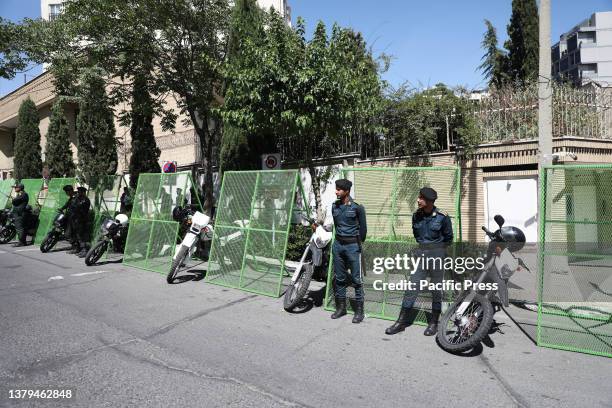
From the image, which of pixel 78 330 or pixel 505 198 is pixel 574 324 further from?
pixel 78 330

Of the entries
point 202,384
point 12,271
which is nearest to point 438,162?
point 202,384

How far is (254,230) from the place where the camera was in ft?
25.6

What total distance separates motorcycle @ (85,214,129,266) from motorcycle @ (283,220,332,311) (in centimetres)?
580

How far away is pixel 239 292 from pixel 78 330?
2671 mm

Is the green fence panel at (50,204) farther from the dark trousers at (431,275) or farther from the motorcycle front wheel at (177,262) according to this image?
the dark trousers at (431,275)

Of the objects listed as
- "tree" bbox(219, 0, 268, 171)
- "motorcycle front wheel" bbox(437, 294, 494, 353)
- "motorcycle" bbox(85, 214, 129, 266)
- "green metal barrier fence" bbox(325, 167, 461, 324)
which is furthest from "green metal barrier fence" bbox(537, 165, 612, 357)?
"motorcycle" bbox(85, 214, 129, 266)

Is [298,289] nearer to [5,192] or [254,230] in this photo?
[254,230]

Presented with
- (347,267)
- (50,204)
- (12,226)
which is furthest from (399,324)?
(12,226)

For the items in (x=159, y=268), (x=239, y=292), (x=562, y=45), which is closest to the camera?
(x=239, y=292)

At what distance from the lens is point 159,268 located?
30.8ft

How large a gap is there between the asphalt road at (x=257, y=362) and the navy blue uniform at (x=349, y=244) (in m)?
0.54

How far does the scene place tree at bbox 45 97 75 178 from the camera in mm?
22703

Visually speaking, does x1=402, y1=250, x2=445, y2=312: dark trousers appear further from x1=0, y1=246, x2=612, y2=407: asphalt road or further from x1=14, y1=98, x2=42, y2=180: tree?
x1=14, y1=98, x2=42, y2=180: tree

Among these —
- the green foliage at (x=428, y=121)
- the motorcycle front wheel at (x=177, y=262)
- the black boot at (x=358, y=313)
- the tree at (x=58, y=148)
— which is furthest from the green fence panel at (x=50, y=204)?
the black boot at (x=358, y=313)
